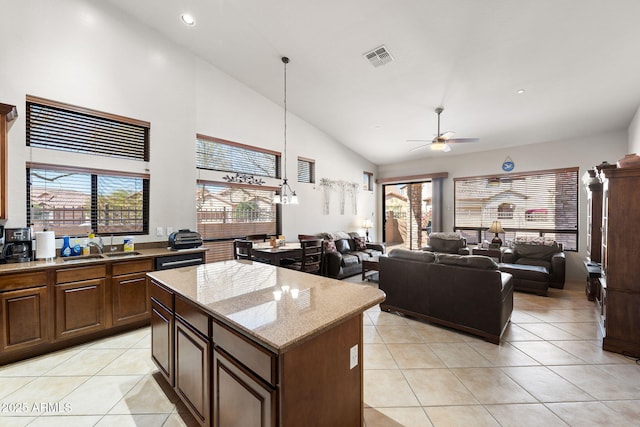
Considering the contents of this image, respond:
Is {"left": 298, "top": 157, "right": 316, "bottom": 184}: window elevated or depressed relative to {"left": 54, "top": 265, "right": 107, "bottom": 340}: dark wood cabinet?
elevated

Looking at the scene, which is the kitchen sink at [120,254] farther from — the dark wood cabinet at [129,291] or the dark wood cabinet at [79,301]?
the dark wood cabinet at [79,301]

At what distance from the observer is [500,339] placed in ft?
9.63

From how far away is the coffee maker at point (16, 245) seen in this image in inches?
108

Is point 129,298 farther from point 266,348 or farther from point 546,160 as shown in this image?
point 546,160

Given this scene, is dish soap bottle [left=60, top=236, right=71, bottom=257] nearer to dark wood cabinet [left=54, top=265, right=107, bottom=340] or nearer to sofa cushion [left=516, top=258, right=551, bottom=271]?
dark wood cabinet [left=54, top=265, right=107, bottom=340]

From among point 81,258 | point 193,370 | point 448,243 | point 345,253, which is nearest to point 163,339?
point 193,370

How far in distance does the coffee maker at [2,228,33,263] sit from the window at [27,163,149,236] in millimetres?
279

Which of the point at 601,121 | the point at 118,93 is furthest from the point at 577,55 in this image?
the point at 118,93

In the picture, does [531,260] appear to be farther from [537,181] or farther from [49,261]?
[49,261]

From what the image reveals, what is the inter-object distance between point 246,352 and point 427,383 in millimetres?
1778

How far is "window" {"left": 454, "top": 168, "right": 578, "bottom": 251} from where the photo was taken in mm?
5469

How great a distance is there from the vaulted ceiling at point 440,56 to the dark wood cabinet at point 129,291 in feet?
10.9

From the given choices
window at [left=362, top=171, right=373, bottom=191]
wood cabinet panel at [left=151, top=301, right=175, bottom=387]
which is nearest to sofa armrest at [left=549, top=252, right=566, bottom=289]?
window at [left=362, top=171, right=373, bottom=191]

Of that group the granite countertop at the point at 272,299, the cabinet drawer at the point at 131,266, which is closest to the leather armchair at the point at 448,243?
the granite countertop at the point at 272,299
